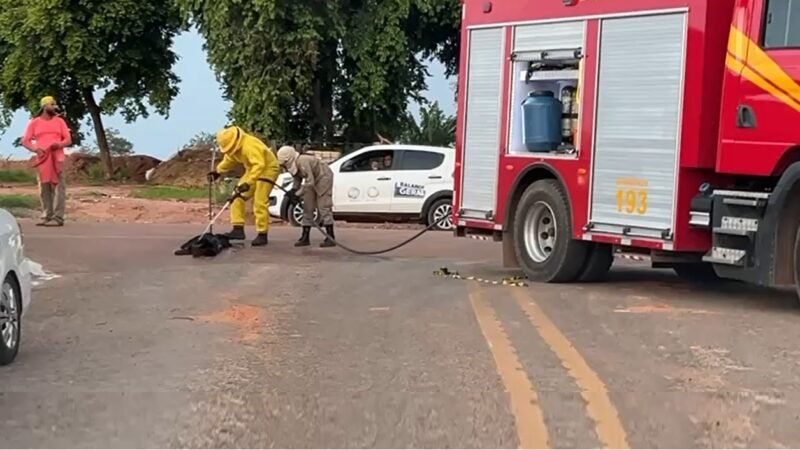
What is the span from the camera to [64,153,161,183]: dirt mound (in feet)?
126

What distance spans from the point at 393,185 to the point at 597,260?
1106 cm

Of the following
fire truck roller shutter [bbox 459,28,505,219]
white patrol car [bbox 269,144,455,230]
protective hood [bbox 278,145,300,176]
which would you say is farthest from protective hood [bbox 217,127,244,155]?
white patrol car [bbox 269,144,455,230]

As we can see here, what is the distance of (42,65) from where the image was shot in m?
36.7

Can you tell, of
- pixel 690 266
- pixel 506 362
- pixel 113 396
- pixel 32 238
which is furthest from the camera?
pixel 32 238

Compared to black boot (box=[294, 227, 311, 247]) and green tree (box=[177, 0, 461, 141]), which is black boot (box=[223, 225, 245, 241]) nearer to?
black boot (box=[294, 227, 311, 247])

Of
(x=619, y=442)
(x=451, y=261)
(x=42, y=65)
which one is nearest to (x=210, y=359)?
(x=619, y=442)

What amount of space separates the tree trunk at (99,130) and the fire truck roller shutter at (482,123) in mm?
24525

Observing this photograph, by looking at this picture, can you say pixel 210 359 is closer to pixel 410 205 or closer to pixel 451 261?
pixel 451 261

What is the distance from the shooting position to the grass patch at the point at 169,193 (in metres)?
29.4

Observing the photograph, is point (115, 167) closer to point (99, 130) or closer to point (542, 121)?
point (99, 130)

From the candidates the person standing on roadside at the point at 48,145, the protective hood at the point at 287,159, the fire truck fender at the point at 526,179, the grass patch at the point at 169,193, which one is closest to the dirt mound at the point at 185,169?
the grass patch at the point at 169,193

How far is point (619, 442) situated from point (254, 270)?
8.85 m

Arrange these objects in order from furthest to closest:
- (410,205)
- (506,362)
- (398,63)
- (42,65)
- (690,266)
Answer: (42,65) < (398,63) < (410,205) < (690,266) < (506,362)

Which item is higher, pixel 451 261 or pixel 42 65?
pixel 42 65
